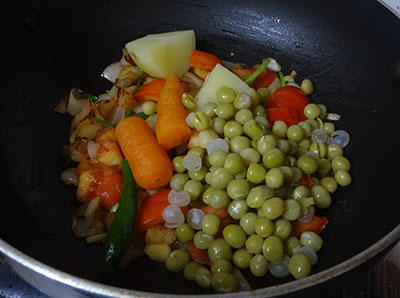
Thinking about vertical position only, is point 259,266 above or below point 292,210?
below

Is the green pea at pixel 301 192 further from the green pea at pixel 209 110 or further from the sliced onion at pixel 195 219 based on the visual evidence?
the green pea at pixel 209 110

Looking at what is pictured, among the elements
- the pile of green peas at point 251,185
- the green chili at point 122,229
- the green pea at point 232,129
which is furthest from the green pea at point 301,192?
the green chili at point 122,229

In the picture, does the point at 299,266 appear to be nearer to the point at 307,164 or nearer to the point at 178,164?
the point at 307,164

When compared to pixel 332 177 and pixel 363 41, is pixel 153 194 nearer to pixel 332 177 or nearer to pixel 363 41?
pixel 332 177

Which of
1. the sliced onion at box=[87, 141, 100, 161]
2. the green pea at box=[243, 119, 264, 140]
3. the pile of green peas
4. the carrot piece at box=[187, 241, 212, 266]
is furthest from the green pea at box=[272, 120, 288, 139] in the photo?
the sliced onion at box=[87, 141, 100, 161]

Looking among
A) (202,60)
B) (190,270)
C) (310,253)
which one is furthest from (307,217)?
(202,60)

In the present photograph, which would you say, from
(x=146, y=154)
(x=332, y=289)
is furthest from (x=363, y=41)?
(x=332, y=289)
